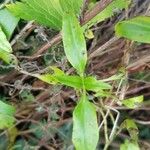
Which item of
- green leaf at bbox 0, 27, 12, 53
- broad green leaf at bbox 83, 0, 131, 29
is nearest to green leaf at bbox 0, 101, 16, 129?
green leaf at bbox 0, 27, 12, 53

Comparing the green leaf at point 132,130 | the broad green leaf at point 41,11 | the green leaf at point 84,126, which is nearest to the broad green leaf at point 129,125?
the green leaf at point 132,130

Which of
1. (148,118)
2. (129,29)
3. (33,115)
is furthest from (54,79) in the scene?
(148,118)

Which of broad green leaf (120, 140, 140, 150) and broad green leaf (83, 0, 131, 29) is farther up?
broad green leaf (83, 0, 131, 29)

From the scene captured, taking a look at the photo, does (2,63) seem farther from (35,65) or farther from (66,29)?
(66,29)

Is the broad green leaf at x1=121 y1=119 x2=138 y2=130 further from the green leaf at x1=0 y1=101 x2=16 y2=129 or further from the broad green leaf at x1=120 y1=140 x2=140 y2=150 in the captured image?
the green leaf at x1=0 y1=101 x2=16 y2=129

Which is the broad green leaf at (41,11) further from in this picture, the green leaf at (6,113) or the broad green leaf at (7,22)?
the green leaf at (6,113)

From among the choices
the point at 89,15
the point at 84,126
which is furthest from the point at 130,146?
the point at 89,15
